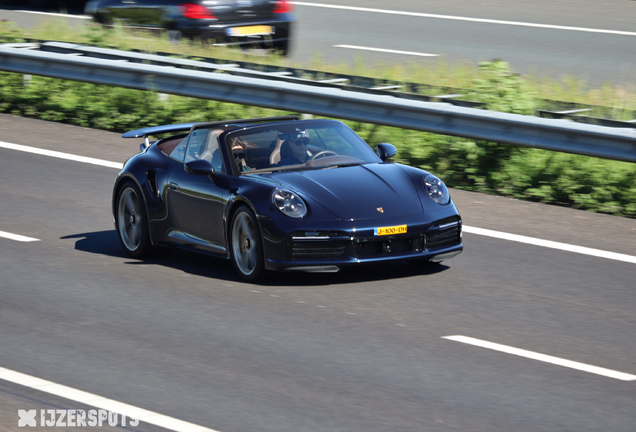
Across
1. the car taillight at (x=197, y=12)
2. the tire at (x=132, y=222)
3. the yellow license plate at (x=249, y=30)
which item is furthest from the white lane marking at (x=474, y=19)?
the tire at (x=132, y=222)

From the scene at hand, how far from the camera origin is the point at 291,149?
357 inches

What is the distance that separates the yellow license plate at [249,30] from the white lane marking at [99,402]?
38.1 feet

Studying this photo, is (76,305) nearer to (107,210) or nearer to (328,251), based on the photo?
(328,251)

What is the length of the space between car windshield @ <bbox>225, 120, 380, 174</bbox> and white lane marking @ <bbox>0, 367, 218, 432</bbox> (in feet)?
9.94

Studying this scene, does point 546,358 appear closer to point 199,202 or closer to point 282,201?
point 282,201

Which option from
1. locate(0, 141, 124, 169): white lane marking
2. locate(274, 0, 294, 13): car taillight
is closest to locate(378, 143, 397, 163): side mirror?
locate(0, 141, 124, 169): white lane marking

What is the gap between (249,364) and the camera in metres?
6.57

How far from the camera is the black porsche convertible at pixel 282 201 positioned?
823 cm

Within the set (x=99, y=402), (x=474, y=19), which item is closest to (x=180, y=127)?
(x=99, y=402)

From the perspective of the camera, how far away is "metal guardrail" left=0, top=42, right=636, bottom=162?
36.0ft

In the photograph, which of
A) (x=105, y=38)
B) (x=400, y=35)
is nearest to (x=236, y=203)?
(x=105, y=38)

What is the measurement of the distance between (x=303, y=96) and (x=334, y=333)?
6.45 meters

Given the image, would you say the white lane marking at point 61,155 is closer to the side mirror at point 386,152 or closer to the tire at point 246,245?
the side mirror at point 386,152

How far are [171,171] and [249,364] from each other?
10.6ft
